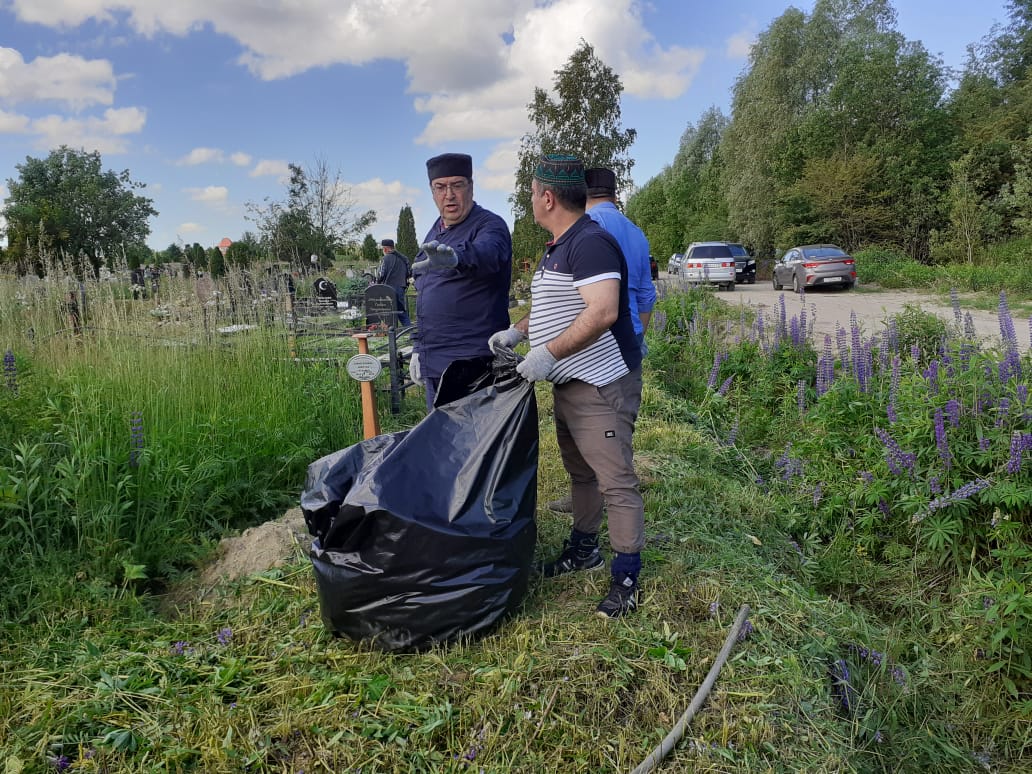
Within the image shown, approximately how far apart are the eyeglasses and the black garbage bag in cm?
115

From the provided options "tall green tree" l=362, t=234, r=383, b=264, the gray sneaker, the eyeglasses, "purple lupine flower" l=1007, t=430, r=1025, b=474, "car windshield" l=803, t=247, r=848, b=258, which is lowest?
the gray sneaker

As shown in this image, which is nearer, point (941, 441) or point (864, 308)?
point (941, 441)

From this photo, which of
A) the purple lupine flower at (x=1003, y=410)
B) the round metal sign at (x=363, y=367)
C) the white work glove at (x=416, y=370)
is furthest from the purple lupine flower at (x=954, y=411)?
the round metal sign at (x=363, y=367)

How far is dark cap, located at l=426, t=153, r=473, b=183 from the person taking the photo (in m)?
3.00

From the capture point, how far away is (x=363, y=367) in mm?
4109

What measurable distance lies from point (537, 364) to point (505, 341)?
282mm

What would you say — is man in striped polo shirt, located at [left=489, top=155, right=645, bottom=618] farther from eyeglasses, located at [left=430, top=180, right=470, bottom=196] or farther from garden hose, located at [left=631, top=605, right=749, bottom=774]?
eyeglasses, located at [left=430, top=180, right=470, bottom=196]

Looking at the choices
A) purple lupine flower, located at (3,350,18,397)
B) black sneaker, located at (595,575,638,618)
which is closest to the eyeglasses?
black sneaker, located at (595,575,638,618)

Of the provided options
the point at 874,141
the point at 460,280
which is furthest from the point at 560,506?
the point at 874,141

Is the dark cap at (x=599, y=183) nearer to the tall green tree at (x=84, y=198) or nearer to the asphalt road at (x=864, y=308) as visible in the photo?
the asphalt road at (x=864, y=308)

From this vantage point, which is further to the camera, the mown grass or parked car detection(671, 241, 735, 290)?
parked car detection(671, 241, 735, 290)

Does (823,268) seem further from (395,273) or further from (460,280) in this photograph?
(460,280)

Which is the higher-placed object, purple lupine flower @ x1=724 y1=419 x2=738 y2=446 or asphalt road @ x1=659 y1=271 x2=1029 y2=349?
asphalt road @ x1=659 y1=271 x2=1029 y2=349

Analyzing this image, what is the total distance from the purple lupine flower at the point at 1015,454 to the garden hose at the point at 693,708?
1565mm
